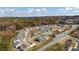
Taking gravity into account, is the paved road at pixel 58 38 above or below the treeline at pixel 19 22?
below

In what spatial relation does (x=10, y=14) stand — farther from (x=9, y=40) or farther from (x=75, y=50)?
(x=75, y=50)

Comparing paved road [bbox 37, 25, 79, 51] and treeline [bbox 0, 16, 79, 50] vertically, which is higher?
treeline [bbox 0, 16, 79, 50]

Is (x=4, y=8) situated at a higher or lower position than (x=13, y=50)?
higher

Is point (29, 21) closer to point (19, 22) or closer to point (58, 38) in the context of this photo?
point (19, 22)

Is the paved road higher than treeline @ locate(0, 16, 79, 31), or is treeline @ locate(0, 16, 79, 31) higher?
treeline @ locate(0, 16, 79, 31)

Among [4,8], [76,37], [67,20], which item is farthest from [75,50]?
[4,8]

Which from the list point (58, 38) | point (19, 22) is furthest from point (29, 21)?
point (58, 38)

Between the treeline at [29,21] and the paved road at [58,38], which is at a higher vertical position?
the treeline at [29,21]

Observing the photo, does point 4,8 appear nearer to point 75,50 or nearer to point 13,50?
point 13,50
